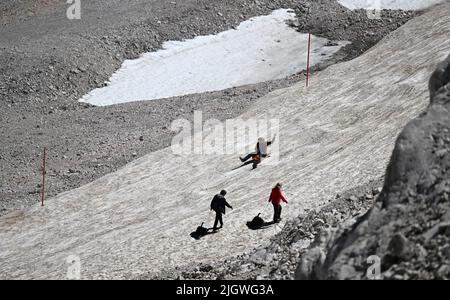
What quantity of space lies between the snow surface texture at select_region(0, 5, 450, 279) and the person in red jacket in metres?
0.54

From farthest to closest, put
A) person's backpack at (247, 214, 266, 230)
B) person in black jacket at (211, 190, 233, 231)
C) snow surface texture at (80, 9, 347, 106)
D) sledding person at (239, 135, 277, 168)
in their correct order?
snow surface texture at (80, 9, 347, 106), sledding person at (239, 135, 277, 168), person in black jacket at (211, 190, 233, 231), person's backpack at (247, 214, 266, 230)

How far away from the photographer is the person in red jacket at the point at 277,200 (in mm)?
22516

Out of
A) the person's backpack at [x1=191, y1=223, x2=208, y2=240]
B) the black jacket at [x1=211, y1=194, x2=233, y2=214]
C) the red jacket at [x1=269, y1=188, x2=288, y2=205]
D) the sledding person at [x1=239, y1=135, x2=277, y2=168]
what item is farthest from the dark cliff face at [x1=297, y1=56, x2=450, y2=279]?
the sledding person at [x1=239, y1=135, x2=277, y2=168]

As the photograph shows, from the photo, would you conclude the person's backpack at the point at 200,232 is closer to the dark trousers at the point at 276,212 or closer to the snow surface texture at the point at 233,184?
the snow surface texture at the point at 233,184

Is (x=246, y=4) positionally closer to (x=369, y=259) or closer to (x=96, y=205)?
(x=96, y=205)

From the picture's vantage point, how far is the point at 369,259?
43.5 feet

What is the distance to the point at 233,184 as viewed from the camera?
91.0 ft

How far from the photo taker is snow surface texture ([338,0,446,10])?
158 feet

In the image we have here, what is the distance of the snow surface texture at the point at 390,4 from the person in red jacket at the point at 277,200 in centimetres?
2898

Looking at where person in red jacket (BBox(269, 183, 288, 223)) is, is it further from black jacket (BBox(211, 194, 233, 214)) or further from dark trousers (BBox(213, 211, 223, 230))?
dark trousers (BBox(213, 211, 223, 230))

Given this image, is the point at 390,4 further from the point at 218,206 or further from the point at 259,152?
the point at 218,206

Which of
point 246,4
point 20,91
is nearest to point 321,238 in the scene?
point 20,91

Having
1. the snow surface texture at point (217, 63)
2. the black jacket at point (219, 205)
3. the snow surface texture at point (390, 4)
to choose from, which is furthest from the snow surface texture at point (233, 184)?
the snow surface texture at point (390, 4)

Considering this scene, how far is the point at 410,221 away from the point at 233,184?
1454cm
